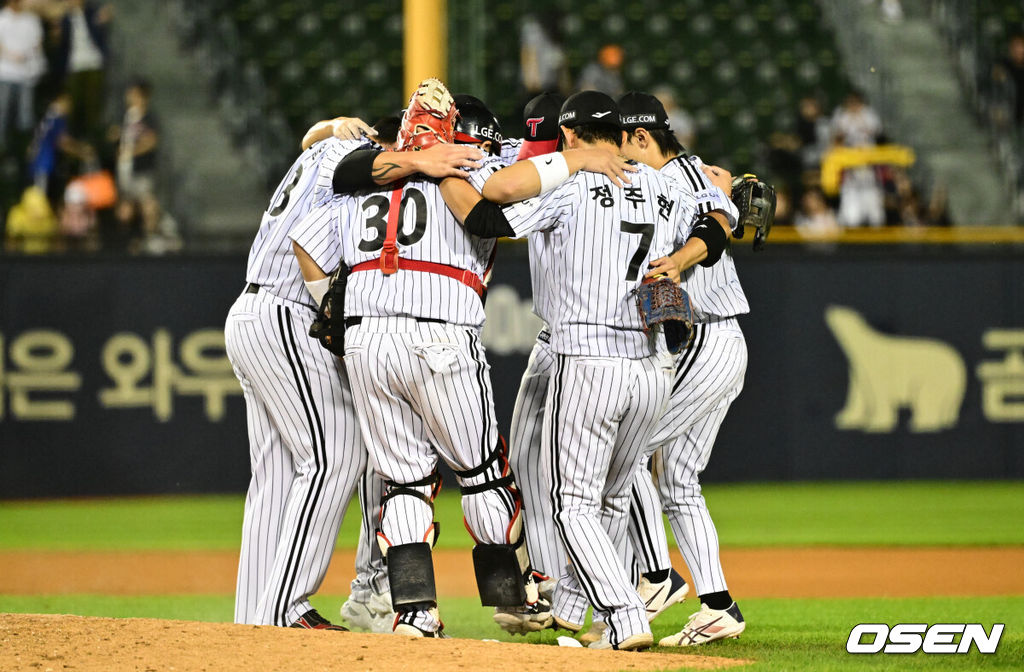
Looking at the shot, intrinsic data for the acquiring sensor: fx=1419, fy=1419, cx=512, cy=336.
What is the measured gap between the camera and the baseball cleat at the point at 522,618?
5.36 metres

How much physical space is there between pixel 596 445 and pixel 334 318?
1.03 meters

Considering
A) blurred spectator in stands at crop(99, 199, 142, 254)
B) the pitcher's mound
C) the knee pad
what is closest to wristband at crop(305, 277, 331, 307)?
the knee pad

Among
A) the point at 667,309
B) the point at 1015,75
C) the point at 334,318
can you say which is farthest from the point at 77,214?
the point at 1015,75

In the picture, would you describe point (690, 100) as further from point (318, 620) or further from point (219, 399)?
point (318, 620)

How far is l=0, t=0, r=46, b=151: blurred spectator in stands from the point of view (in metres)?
13.0

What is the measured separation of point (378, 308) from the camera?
191 inches

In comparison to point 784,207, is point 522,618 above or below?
below

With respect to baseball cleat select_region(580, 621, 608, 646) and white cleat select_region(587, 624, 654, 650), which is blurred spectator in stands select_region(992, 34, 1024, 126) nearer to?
baseball cleat select_region(580, 621, 608, 646)

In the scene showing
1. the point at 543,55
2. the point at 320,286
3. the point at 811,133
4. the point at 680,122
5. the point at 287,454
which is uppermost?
the point at 543,55

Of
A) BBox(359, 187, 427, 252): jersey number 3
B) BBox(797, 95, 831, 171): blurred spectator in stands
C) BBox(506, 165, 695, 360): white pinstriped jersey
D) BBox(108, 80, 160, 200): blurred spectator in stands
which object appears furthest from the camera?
BBox(797, 95, 831, 171): blurred spectator in stands

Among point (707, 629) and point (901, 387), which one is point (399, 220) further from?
point (901, 387)

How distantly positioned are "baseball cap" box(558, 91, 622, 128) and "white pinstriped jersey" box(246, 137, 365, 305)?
795 mm

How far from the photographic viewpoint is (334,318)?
506cm

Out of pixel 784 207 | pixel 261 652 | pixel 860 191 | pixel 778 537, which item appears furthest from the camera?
pixel 784 207
